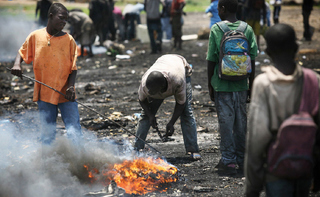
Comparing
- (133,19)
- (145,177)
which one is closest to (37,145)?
(145,177)

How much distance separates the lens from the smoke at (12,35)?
1384 centimetres

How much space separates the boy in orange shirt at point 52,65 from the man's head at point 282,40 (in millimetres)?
2430

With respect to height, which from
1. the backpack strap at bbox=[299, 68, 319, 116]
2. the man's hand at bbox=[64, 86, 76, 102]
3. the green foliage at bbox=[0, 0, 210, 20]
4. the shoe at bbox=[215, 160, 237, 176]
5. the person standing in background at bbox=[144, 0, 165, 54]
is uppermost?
the backpack strap at bbox=[299, 68, 319, 116]

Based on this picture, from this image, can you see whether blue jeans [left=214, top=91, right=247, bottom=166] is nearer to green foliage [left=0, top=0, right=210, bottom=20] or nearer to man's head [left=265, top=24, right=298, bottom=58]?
man's head [left=265, top=24, right=298, bottom=58]

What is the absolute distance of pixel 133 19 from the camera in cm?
1636

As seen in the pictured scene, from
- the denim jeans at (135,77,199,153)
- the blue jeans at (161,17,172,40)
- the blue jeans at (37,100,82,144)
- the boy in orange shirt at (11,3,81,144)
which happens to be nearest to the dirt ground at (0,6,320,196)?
the denim jeans at (135,77,199,153)

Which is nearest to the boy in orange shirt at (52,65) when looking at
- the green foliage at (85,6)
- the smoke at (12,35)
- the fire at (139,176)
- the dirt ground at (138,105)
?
the fire at (139,176)

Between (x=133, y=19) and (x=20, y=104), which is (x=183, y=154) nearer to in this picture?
(x=20, y=104)

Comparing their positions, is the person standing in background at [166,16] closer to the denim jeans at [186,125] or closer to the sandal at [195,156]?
the denim jeans at [186,125]

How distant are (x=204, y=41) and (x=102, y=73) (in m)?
5.34

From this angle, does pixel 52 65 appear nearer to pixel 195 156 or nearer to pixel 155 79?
pixel 155 79

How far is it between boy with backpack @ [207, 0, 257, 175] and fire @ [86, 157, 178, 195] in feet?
2.15

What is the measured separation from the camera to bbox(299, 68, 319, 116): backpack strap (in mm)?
2188

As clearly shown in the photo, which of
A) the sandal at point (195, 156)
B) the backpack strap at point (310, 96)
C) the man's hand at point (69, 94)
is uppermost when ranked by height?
the backpack strap at point (310, 96)
